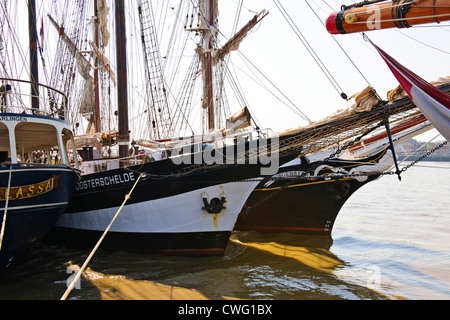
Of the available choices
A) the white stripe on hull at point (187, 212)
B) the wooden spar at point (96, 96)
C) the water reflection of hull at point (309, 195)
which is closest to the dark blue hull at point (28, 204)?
the white stripe on hull at point (187, 212)

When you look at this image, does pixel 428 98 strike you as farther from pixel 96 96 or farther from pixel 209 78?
pixel 96 96

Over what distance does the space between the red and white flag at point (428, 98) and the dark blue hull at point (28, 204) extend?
6965mm

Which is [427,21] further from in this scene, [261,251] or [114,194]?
[114,194]

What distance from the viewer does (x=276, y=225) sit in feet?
42.8

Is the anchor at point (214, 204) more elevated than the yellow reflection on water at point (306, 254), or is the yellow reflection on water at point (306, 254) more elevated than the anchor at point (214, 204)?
the anchor at point (214, 204)

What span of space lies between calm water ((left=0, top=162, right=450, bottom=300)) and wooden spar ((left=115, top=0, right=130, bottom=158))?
3.62 meters

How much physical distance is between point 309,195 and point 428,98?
22.7ft

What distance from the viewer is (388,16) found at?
6156 millimetres

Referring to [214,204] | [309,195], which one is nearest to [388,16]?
[214,204]

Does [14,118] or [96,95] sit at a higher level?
[96,95]

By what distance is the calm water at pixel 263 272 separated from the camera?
701 cm

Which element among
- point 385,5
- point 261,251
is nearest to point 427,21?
point 385,5

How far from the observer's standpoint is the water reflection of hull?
39.1 feet

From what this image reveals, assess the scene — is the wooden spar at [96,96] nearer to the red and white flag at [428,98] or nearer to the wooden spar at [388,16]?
the wooden spar at [388,16]
